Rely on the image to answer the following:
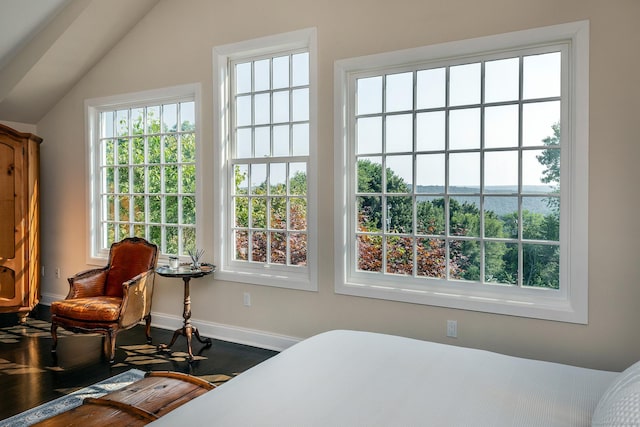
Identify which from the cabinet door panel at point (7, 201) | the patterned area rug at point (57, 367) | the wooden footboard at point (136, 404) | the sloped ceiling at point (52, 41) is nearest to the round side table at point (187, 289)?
the patterned area rug at point (57, 367)

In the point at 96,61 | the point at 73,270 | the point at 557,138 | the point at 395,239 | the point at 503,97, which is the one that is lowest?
the point at 73,270

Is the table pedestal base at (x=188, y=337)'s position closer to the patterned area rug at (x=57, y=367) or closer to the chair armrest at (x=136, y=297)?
the patterned area rug at (x=57, y=367)

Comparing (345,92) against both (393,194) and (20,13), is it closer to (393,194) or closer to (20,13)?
(393,194)

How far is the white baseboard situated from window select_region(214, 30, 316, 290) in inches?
17.7

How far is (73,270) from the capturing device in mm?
5391

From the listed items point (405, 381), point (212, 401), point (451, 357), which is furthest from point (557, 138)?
point (212, 401)

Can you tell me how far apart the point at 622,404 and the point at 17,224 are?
555 centimetres

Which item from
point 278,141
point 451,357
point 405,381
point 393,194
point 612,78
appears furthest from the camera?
point 278,141

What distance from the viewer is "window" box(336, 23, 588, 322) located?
2967 mm

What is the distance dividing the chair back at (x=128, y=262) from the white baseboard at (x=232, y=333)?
510 mm

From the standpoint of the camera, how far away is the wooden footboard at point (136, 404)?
1779 mm

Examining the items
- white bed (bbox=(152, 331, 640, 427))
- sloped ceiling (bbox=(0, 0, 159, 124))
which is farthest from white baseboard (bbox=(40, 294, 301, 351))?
sloped ceiling (bbox=(0, 0, 159, 124))

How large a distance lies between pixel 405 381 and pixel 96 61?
4.91m

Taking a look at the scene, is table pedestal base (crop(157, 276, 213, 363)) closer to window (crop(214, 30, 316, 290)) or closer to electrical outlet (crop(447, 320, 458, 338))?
window (crop(214, 30, 316, 290))
